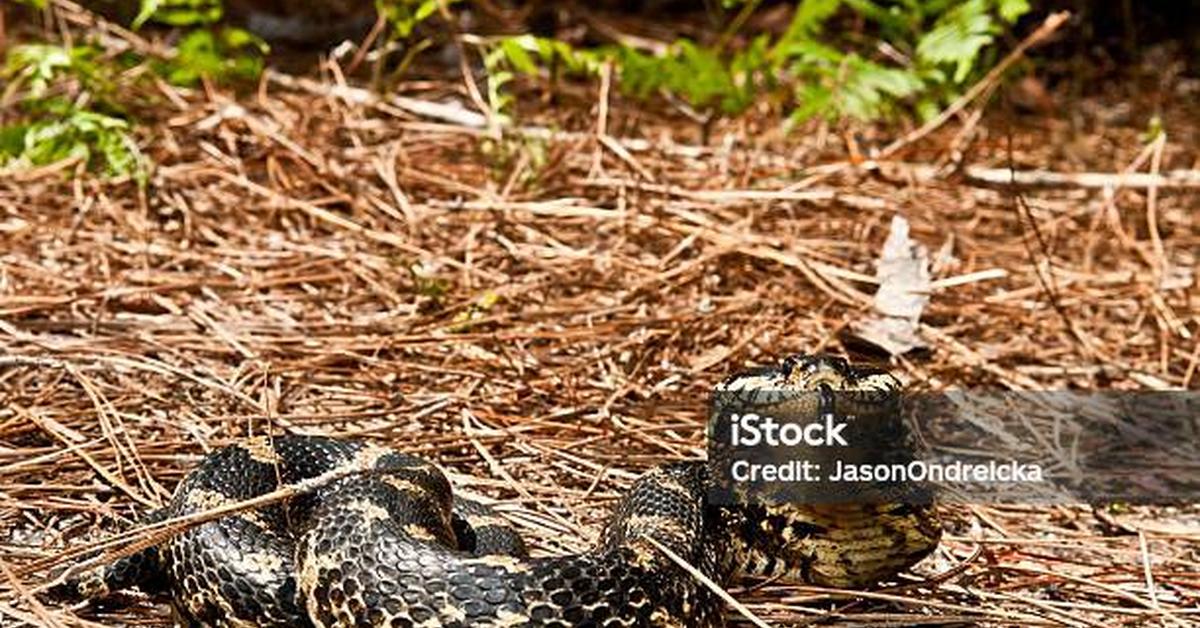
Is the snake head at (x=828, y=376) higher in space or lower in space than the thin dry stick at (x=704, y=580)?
higher

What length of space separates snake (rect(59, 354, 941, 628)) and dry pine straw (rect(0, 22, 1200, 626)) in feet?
0.49

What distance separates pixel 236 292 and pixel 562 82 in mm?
4013

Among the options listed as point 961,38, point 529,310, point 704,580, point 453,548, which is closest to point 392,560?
point 453,548

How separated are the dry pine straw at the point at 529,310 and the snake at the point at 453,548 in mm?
149

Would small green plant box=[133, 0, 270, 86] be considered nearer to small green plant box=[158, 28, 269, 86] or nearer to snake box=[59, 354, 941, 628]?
small green plant box=[158, 28, 269, 86]

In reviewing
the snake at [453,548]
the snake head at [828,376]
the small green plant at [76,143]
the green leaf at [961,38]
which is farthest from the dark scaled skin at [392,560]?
the green leaf at [961,38]

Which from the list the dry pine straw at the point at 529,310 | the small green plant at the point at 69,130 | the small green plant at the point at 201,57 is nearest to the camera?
the dry pine straw at the point at 529,310

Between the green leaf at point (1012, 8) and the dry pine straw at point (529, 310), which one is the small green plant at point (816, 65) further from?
the dry pine straw at point (529, 310)

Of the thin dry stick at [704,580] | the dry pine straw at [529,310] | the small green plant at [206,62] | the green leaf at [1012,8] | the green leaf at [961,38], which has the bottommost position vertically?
the dry pine straw at [529,310]

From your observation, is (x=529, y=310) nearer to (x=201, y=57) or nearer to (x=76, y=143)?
(x=76, y=143)

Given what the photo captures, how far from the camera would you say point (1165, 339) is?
679cm

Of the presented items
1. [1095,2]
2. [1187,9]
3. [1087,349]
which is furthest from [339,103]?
[1187,9]

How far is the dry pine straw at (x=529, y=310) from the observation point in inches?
190

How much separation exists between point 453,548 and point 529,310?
2.32 m
